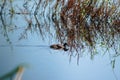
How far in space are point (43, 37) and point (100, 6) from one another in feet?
4.42

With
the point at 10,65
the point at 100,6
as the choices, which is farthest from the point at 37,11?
the point at 10,65

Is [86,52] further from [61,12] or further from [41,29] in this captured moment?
[61,12]

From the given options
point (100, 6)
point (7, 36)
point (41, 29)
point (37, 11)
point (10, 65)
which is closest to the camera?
point (10, 65)

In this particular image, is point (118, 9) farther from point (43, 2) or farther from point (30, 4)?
point (30, 4)

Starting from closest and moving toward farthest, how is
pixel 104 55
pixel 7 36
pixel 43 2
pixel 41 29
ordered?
pixel 104 55
pixel 7 36
pixel 41 29
pixel 43 2

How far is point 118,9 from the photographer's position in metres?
4.31

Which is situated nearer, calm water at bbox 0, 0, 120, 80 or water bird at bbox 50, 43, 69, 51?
calm water at bbox 0, 0, 120, 80

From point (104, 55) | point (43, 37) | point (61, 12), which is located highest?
point (61, 12)

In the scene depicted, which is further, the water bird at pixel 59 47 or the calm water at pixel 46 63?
the water bird at pixel 59 47

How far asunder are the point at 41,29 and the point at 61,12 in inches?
32.6

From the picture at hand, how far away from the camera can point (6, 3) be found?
515cm

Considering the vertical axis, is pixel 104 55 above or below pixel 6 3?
below

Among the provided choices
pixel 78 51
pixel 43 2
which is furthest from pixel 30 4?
pixel 78 51

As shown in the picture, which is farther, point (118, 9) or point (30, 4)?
point (30, 4)
